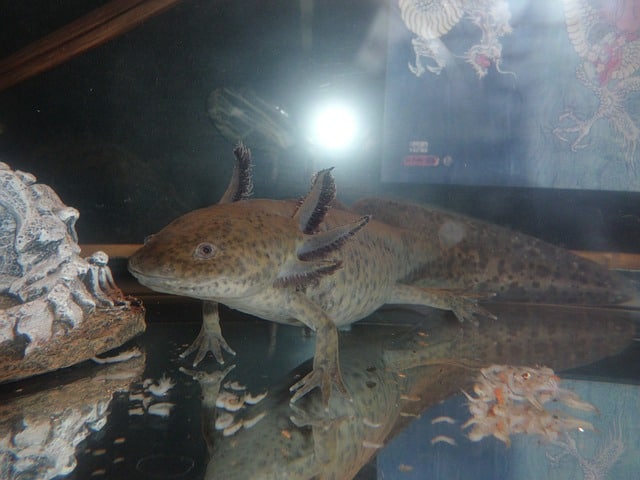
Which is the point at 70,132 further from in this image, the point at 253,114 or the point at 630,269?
the point at 630,269

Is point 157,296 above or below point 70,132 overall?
below

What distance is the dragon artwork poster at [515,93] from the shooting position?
11.1ft

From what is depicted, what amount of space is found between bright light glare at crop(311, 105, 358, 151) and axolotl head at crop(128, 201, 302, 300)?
1463 mm

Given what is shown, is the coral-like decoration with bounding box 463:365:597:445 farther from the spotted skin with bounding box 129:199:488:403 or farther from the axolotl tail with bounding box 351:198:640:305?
the axolotl tail with bounding box 351:198:640:305

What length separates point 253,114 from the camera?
3596 mm

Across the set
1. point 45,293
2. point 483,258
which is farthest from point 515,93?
point 45,293

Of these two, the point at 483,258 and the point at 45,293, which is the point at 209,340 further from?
the point at 483,258

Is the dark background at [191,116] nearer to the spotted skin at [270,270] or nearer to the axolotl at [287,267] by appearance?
the axolotl at [287,267]

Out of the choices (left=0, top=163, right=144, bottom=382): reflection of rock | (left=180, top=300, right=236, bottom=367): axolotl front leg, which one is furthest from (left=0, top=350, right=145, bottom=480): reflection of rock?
(left=180, top=300, right=236, bottom=367): axolotl front leg

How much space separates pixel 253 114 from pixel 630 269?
10.8 ft

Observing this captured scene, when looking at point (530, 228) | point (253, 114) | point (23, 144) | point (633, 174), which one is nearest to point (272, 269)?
point (253, 114)

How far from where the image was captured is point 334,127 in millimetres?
3627

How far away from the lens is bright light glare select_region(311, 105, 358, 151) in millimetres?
3605

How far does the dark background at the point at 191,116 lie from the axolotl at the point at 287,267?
92 cm
